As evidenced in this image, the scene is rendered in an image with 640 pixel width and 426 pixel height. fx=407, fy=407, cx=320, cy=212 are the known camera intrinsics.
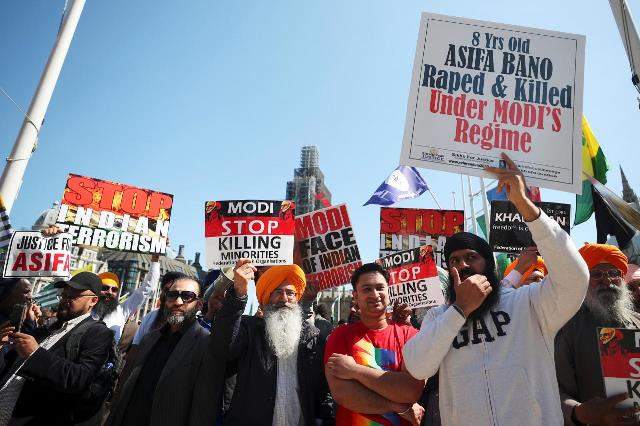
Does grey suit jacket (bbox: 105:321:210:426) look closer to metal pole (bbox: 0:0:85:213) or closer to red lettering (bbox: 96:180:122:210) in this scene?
metal pole (bbox: 0:0:85:213)

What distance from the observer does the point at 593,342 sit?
259 cm

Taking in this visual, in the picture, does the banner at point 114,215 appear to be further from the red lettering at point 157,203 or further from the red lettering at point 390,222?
the red lettering at point 390,222

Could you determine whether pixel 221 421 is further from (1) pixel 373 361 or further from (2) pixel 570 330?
(2) pixel 570 330

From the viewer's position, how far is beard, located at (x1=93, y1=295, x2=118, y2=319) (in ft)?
20.4

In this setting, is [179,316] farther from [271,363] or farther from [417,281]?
[417,281]

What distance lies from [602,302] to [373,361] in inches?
67.2

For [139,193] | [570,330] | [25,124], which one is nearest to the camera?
[570,330]

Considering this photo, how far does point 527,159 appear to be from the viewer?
293 centimetres


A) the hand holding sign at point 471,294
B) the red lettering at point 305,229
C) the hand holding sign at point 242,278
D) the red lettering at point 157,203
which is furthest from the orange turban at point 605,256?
the red lettering at point 157,203

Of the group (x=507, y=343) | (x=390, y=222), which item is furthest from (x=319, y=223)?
(x=507, y=343)

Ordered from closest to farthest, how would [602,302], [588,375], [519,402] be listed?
[519,402]
[588,375]
[602,302]

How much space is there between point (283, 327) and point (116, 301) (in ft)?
14.2

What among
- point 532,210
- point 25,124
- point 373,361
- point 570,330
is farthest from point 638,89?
point 25,124

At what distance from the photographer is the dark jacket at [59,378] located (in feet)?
10.2
